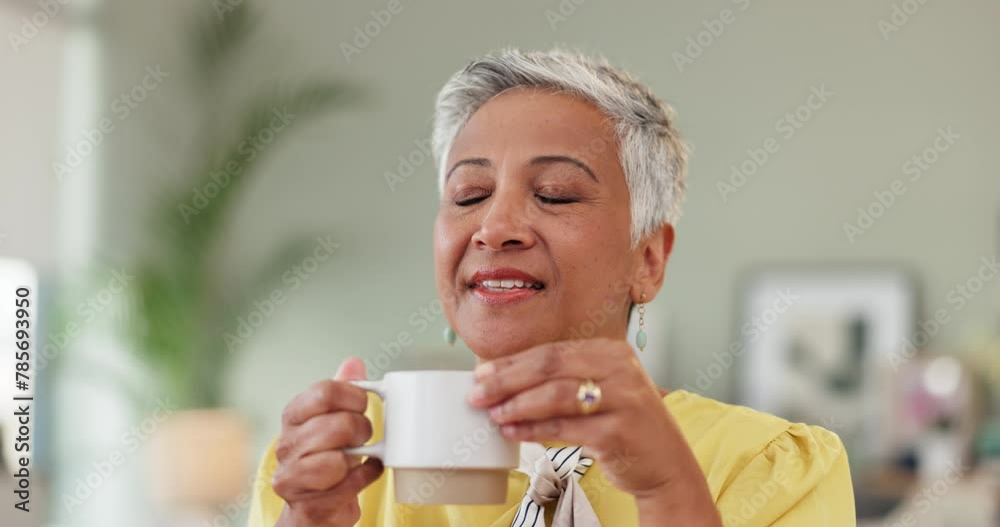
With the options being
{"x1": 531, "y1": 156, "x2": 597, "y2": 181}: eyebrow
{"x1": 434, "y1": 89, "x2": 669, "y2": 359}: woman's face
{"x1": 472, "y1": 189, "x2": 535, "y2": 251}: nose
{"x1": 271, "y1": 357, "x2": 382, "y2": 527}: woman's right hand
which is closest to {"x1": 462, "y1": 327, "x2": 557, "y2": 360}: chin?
{"x1": 434, "y1": 89, "x2": 669, "y2": 359}: woman's face

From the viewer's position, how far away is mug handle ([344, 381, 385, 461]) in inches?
38.0

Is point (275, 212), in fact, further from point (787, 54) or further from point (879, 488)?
point (879, 488)

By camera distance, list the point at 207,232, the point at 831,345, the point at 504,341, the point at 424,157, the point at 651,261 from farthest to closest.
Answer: the point at 424,157, the point at 207,232, the point at 831,345, the point at 651,261, the point at 504,341

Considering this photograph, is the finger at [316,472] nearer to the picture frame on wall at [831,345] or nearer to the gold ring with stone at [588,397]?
the gold ring with stone at [588,397]

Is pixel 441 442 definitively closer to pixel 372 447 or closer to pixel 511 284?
pixel 372 447

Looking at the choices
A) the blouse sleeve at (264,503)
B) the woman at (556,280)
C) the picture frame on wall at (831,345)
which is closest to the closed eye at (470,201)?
the woman at (556,280)

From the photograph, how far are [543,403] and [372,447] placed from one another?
0.60 ft

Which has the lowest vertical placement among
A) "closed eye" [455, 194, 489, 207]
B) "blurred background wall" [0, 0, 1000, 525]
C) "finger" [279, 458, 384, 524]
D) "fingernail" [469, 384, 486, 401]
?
"finger" [279, 458, 384, 524]

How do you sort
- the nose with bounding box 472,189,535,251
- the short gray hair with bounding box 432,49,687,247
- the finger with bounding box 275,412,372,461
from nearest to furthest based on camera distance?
1. the finger with bounding box 275,412,372,461
2. the nose with bounding box 472,189,535,251
3. the short gray hair with bounding box 432,49,687,247

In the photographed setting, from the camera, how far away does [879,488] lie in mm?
3977

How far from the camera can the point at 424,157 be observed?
510 cm

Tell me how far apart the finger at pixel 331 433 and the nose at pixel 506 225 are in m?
0.36

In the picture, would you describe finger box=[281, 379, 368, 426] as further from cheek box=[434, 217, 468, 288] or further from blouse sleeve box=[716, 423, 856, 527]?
blouse sleeve box=[716, 423, 856, 527]

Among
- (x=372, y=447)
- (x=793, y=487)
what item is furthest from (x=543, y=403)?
(x=793, y=487)
